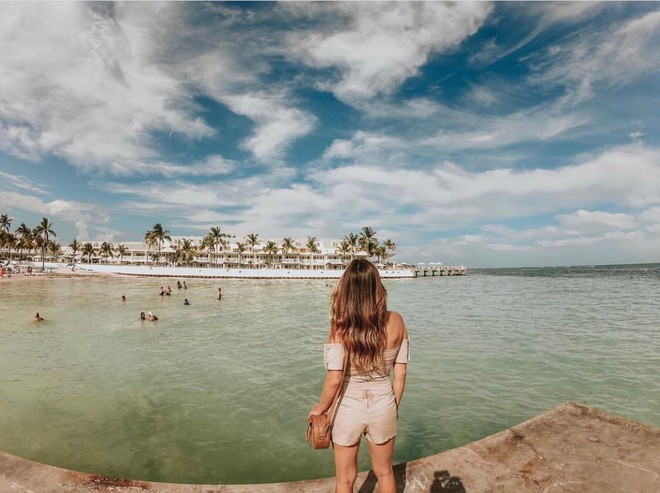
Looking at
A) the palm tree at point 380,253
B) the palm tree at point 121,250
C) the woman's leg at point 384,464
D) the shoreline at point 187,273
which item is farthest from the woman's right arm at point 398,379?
the palm tree at point 121,250

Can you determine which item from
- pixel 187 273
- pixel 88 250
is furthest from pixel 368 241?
pixel 88 250

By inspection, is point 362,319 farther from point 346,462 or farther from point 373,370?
point 346,462

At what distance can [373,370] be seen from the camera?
2656mm

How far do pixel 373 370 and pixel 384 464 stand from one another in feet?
2.51

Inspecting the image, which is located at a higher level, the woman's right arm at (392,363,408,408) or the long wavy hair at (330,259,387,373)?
the long wavy hair at (330,259,387,373)

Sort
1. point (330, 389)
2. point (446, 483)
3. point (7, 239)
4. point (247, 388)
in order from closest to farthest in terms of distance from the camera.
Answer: point (330, 389), point (446, 483), point (247, 388), point (7, 239)

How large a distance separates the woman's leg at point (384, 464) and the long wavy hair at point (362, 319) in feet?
2.02

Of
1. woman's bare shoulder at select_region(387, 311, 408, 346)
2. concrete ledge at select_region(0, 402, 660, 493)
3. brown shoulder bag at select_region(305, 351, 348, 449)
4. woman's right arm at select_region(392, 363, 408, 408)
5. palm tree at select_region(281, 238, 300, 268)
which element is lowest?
concrete ledge at select_region(0, 402, 660, 493)

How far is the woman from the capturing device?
8.62 ft

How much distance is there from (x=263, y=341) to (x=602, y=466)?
15.0m

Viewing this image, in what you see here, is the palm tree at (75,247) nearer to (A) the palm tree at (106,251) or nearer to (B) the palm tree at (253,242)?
(A) the palm tree at (106,251)

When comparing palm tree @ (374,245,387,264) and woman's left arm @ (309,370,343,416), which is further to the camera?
palm tree @ (374,245,387,264)

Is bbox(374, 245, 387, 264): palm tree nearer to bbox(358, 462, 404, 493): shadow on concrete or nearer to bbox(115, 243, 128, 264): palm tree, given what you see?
bbox(115, 243, 128, 264): palm tree

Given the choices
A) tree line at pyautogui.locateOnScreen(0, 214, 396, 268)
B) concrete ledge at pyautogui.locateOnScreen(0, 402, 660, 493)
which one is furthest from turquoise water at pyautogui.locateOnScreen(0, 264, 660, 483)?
tree line at pyautogui.locateOnScreen(0, 214, 396, 268)
